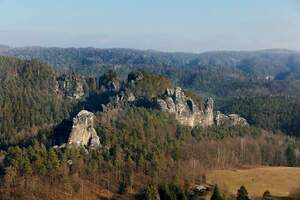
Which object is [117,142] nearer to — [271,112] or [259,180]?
[259,180]

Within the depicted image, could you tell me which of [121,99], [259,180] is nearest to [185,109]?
[121,99]

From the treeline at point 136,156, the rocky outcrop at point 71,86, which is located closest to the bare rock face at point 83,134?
the treeline at point 136,156

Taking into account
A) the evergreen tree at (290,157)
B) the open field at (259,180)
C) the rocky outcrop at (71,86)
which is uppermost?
the rocky outcrop at (71,86)

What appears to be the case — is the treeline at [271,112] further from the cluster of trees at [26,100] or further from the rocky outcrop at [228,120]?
the cluster of trees at [26,100]

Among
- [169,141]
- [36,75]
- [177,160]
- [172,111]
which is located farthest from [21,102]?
[177,160]

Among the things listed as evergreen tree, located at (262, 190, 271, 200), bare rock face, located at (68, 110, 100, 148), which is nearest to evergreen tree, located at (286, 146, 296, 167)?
evergreen tree, located at (262, 190, 271, 200)

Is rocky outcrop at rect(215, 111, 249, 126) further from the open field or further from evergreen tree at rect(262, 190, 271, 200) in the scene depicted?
evergreen tree at rect(262, 190, 271, 200)
